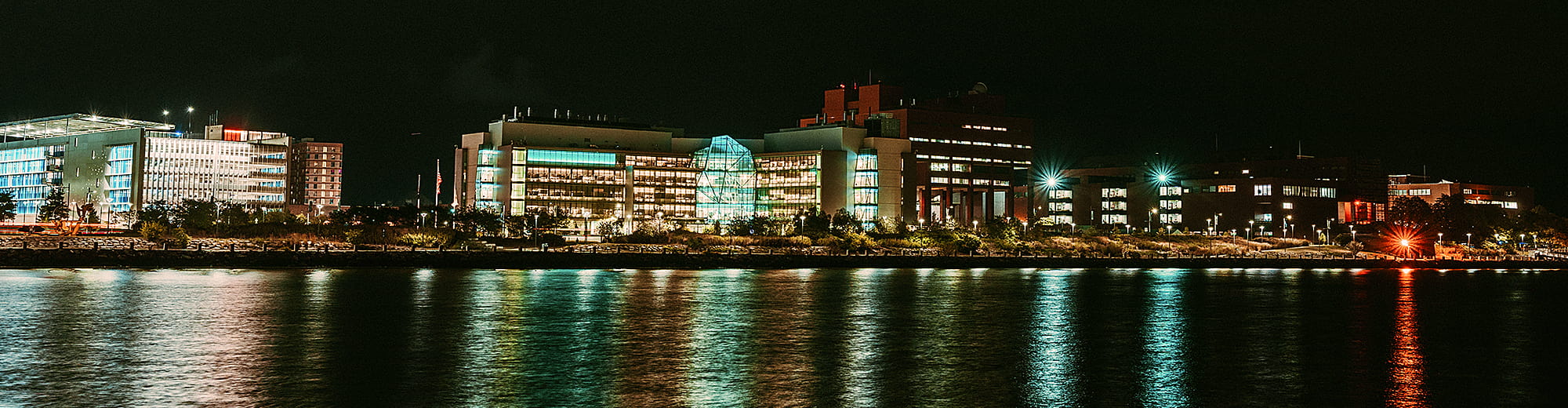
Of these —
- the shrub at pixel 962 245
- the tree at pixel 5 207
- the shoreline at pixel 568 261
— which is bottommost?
the shoreline at pixel 568 261

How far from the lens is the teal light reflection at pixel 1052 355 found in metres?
29.9

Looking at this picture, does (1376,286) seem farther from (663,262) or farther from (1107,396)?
(1107,396)

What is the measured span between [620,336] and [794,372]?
37.9 feet

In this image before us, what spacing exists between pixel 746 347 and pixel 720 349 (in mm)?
1120

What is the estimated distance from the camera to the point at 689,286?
80.9 metres

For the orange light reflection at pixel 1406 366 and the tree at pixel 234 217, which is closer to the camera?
the orange light reflection at pixel 1406 366

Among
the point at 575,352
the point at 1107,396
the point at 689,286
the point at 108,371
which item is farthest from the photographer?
the point at 689,286

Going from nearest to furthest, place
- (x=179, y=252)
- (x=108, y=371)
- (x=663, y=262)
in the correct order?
(x=108, y=371)
(x=179, y=252)
(x=663, y=262)

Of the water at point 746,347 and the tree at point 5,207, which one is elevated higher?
the tree at point 5,207

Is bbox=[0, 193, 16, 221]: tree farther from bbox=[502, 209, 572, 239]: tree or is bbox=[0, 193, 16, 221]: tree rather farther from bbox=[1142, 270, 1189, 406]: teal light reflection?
bbox=[1142, 270, 1189, 406]: teal light reflection

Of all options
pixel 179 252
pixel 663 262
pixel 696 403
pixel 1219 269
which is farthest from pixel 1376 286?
pixel 179 252

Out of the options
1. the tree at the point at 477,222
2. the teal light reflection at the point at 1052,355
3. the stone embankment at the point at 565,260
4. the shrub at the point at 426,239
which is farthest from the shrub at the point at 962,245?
the teal light reflection at the point at 1052,355

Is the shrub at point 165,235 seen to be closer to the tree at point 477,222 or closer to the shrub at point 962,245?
the tree at point 477,222

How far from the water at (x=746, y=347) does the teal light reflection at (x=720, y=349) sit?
0.15 metres
